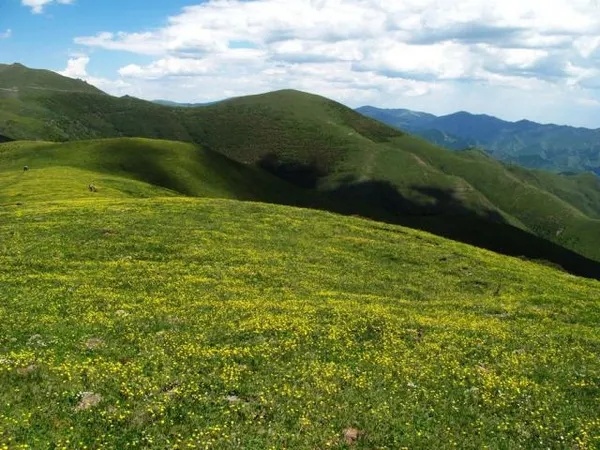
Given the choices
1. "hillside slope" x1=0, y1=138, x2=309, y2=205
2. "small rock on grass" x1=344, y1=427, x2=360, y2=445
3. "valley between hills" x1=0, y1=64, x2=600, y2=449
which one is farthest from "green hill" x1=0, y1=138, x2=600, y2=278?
"small rock on grass" x1=344, y1=427, x2=360, y2=445

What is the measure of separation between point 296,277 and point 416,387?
20895 millimetres

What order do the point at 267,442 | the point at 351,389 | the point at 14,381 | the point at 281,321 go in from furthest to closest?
1. the point at 281,321
2. the point at 351,389
3. the point at 14,381
4. the point at 267,442

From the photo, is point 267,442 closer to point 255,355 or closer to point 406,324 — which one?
point 255,355

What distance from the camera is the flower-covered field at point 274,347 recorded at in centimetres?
2142

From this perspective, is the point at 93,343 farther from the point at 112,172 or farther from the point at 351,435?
the point at 112,172

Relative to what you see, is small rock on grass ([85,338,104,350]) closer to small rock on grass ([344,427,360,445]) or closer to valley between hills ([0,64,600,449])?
valley between hills ([0,64,600,449])

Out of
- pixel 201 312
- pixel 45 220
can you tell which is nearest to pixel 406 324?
pixel 201 312

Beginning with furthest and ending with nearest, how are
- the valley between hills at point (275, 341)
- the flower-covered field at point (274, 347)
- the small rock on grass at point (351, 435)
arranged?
the valley between hills at point (275, 341) → the flower-covered field at point (274, 347) → the small rock on grass at point (351, 435)

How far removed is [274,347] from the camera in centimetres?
2897

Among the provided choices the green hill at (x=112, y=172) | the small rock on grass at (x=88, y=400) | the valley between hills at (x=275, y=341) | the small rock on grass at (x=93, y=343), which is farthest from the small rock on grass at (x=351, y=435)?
the green hill at (x=112, y=172)

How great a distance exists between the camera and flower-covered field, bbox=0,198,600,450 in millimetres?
21422

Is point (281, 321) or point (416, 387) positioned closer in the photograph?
point (416, 387)

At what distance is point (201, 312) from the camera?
34.2 metres

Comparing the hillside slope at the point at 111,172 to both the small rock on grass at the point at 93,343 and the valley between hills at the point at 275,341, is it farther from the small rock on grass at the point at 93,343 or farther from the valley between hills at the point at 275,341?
the small rock on grass at the point at 93,343
